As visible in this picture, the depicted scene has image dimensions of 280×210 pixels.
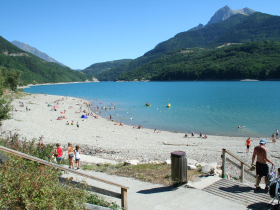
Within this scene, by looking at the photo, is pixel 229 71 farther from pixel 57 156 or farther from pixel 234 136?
pixel 57 156

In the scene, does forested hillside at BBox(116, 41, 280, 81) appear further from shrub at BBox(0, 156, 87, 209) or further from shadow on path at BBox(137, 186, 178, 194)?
shrub at BBox(0, 156, 87, 209)

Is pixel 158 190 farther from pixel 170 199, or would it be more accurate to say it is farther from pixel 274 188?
pixel 274 188

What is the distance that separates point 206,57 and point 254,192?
7694 inches

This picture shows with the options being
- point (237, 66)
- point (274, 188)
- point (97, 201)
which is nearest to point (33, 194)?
point (97, 201)

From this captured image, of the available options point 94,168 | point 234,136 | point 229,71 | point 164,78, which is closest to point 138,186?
point 94,168

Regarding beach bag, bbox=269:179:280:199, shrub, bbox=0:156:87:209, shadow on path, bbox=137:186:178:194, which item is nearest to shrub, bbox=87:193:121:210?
shrub, bbox=0:156:87:209

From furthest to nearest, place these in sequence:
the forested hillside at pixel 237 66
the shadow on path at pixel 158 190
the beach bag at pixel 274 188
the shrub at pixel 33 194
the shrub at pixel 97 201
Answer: the forested hillside at pixel 237 66, the shadow on path at pixel 158 190, the beach bag at pixel 274 188, the shrub at pixel 97 201, the shrub at pixel 33 194

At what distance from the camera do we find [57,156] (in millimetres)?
9281

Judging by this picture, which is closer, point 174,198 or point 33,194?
point 33,194

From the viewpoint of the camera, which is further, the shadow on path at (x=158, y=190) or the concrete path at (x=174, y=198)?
the shadow on path at (x=158, y=190)

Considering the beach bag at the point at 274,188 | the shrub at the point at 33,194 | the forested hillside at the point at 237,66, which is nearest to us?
the shrub at the point at 33,194

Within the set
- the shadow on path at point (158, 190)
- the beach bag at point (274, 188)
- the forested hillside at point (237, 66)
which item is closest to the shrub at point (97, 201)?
the shadow on path at point (158, 190)

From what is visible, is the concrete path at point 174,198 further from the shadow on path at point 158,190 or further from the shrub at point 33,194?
the shrub at point 33,194

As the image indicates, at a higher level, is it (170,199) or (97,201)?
(97,201)
